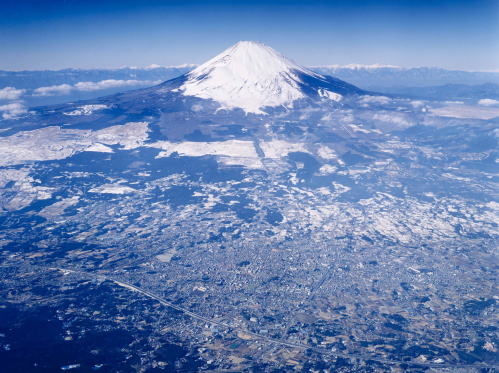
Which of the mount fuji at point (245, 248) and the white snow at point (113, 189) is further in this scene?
the white snow at point (113, 189)

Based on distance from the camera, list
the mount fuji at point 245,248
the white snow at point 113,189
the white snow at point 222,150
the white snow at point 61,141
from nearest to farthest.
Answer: the mount fuji at point 245,248 < the white snow at point 113,189 < the white snow at point 222,150 < the white snow at point 61,141

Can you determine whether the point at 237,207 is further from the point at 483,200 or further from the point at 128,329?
the point at 483,200

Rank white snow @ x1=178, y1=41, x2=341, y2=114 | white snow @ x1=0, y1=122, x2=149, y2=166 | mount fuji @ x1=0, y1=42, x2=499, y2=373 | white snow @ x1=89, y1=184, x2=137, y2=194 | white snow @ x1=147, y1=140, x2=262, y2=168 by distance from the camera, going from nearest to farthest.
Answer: mount fuji @ x1=0, y1=42, x2=499, y2=373
white snow @ x1=89, y1=184, x2=137, y2=194
white snow @ x1=147, y1=140, x2=262, y2=168
white snow @ x1=0, y1=122, x2=149, y2=166
white snow @ x1=178, y1=41, x2=341, y2=114

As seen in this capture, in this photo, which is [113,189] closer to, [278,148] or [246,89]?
[278,148]

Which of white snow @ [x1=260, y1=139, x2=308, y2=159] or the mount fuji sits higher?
white snow @ [x1=260, y1=139, x2=308, y2=159]

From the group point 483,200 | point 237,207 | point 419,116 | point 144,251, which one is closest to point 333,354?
point 144,251

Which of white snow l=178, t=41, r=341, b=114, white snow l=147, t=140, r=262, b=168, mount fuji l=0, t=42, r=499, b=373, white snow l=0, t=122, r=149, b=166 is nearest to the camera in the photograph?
mount fuji l=0, t=42, r=499, b=373

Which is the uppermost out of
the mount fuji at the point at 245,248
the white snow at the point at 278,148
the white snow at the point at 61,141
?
the white snow at the point at 61,141

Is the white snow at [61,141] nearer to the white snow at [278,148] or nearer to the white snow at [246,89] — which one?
the white snow at [246,89]

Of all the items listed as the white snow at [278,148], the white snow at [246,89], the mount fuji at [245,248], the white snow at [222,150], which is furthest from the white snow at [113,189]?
the white snow at [246,89]

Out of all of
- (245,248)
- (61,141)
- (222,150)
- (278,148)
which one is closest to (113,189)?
(222,150)

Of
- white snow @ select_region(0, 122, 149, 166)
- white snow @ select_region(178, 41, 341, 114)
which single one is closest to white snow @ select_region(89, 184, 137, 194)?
white snow @ select_region(0, 122, 149, 166)

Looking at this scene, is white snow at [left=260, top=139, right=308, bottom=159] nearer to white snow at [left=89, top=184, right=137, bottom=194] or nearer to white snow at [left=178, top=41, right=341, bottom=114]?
white snow at [left=178, top=41, right=341, bottom=114]
